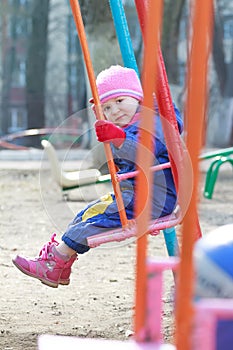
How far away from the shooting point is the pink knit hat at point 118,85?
14.9ft

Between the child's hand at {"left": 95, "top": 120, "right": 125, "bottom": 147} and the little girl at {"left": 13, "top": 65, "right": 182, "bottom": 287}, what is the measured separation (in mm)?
45

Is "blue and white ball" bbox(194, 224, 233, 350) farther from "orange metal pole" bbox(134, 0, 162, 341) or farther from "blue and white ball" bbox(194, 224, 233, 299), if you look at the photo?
"orange metal pole" bbox(134, 0, 162, 341)

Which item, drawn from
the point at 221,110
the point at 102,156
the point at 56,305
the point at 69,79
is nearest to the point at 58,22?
the point at 69,79

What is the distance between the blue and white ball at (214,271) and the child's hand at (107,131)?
1.73 metres

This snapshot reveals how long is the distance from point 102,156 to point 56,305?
6454 mm

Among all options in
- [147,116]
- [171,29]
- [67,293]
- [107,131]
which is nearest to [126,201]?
[107,131]

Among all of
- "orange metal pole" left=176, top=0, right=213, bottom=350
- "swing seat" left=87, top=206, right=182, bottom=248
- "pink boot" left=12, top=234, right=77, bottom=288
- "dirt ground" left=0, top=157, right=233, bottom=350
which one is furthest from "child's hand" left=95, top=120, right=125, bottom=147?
"orange metal pole" left=176, top=0, right=213, bottom=350

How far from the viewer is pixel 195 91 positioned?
2.18 metres

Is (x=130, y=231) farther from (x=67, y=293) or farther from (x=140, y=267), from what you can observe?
(x=140, y=267)

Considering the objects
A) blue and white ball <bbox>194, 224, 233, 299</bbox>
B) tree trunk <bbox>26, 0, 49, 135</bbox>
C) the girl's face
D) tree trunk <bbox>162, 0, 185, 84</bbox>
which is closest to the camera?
blue and white ball <bbox>194, 224, 233, 299</bbox>

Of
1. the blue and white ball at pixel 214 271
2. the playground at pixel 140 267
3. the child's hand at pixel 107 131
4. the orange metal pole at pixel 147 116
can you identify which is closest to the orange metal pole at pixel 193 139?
the playground at pixel 140 267

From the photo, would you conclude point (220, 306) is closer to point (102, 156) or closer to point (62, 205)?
point (62, 205)

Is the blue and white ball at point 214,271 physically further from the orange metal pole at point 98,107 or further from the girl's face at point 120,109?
the girl's face at point 120,109

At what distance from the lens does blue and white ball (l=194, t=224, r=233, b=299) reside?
252 centimetres
